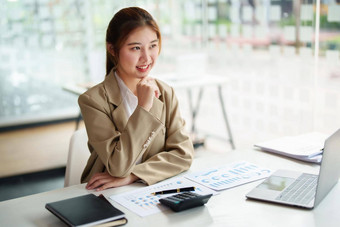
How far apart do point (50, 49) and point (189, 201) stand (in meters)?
4.53

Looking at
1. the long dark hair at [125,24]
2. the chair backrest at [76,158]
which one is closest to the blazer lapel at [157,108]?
the long dark hair at [125,24]

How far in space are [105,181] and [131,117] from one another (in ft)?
0.81

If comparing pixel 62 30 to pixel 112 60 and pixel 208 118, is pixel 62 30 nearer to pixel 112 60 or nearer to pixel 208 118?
pixel 208 118

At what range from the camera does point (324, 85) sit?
12.9 feet

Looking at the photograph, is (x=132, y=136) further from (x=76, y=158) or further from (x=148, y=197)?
(x=76, y=158)

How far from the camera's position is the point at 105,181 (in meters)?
1.64

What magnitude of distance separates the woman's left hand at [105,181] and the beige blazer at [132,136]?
0.02 meters

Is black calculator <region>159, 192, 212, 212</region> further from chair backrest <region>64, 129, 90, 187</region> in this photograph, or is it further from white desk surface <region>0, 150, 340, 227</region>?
chair backrest <region>64, 129, 90, 187</region>

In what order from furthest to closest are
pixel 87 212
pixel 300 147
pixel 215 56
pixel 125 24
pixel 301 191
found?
pixel 215 56
pixel 300 147
pixel 125 24
pixel 301 191
pixel 87 212

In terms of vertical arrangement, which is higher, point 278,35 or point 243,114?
point 278,35

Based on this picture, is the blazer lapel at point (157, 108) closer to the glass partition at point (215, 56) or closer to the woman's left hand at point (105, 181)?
the woman's left hand at point (105, 181)

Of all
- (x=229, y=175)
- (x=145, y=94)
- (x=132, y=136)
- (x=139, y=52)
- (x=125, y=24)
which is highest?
(x=125, y=24)

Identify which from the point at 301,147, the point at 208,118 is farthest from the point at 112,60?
the point at 208,118

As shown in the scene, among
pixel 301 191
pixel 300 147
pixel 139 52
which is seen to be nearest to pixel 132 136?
pixel 139 52
